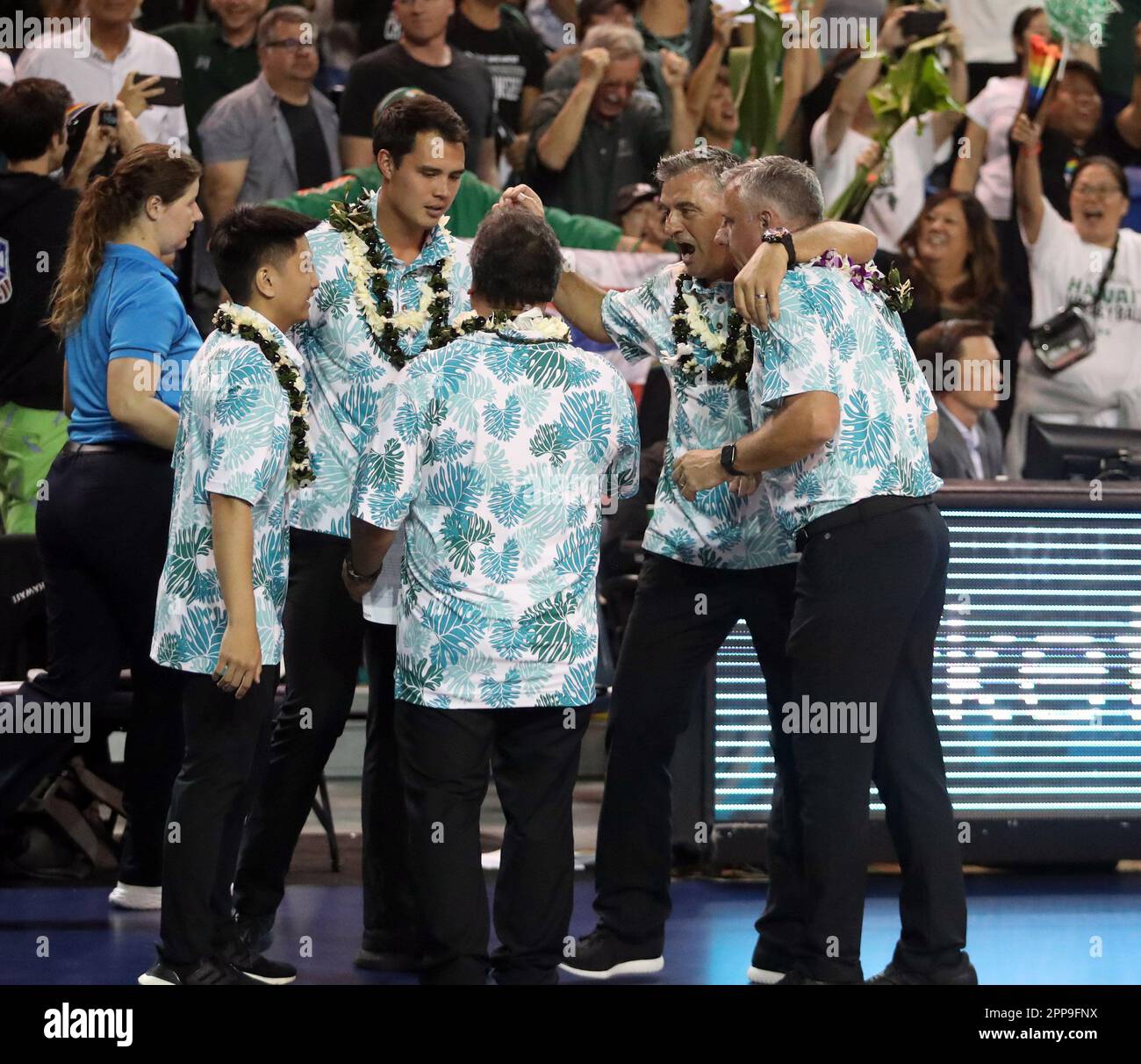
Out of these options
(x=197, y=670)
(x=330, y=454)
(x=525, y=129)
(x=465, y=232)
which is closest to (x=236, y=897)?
(x=197, y=670)

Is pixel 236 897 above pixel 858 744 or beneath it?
beneath

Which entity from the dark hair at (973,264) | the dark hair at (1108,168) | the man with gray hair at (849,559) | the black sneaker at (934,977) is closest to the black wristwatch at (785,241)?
the man with gray hair at (849,559)

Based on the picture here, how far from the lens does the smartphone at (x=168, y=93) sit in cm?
725

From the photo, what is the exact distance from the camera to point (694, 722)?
5473 millimetres

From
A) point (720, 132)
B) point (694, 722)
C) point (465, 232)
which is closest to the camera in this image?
point (694, 722)

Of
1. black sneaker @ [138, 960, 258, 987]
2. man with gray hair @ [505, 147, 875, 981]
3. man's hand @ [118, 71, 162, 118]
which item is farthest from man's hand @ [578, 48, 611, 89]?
black sneaker @ [138, 960, 258, 987]

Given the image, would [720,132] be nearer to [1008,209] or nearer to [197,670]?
[1008,209]

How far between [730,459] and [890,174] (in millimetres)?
4804

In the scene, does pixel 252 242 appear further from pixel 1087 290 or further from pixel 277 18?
pixel 1087 290

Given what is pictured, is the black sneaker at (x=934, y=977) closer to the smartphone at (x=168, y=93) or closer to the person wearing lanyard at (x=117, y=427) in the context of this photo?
the person wearing lanyard at (x=117, y=427)

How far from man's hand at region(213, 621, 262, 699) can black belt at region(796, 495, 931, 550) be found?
1.22 metres

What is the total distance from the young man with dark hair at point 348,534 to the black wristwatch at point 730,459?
772 mm

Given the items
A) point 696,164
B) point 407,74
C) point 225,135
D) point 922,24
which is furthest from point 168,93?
point 696,164

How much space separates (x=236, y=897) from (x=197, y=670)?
29.2 inches
